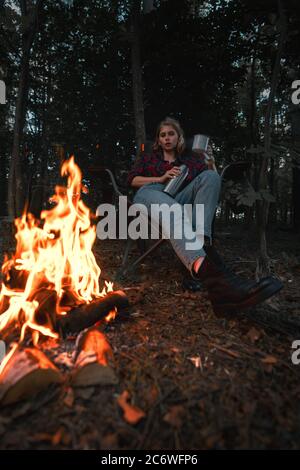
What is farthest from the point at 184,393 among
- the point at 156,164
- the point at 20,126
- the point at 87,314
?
the point at 20,126

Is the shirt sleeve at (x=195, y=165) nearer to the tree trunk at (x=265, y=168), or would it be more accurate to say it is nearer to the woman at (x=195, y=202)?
the woman at (x=195, y=202)

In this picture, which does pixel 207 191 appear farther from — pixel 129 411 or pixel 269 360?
pixel 129 411

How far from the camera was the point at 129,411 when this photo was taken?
1.17 m

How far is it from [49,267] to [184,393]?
120 centimetres

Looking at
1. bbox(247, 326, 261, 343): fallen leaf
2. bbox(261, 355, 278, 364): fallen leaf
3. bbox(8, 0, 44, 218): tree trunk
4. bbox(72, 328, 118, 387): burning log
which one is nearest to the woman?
bbox(247, 326, 261, 343): fallen leaf

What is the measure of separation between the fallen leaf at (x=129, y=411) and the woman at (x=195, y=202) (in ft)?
2.93

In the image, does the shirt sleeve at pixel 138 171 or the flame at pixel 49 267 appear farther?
the shirt sleeve at pixel 138 171

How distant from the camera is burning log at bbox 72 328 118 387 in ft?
4.28

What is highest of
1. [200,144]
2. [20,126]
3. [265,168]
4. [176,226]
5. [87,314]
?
[20,126]

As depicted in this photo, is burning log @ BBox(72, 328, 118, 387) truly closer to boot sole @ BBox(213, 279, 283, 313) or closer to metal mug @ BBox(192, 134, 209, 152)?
boot sole @ BBox(213, 279, 283, 313)

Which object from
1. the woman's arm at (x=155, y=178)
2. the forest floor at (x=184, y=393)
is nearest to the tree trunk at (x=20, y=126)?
the woman's arm at (x=155, y=178)

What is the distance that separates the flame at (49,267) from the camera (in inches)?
70.1

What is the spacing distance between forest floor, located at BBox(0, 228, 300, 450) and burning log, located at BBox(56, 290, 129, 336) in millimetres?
94
